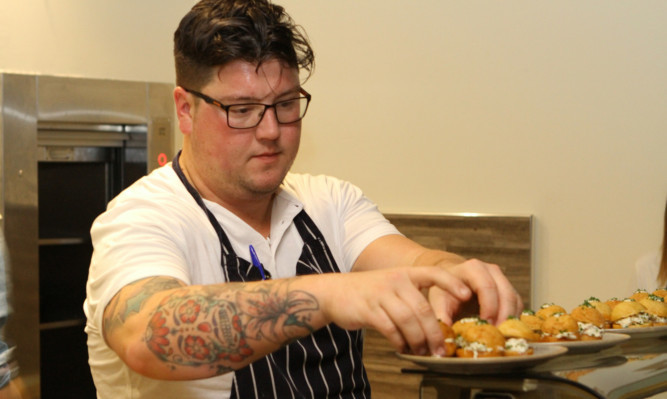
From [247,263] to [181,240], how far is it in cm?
18

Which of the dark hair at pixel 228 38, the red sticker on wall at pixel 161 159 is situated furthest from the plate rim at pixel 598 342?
the red sticker on wall at pixel 161 159

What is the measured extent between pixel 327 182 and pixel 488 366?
3.24 feet

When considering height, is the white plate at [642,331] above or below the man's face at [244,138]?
below

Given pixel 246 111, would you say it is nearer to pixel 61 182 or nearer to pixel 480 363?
pixel 480 363

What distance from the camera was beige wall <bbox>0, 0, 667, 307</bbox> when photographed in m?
3.06

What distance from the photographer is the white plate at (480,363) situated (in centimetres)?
99

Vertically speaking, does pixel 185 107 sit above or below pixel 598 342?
above

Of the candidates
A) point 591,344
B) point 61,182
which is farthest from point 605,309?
point 61,182

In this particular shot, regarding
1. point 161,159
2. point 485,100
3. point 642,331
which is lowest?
point 642,331

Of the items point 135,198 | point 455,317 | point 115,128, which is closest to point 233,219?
point 135,198

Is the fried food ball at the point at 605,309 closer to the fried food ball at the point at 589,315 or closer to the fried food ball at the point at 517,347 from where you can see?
the fried food ball at the point at 589,315

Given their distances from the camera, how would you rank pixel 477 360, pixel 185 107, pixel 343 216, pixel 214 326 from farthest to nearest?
pixel 343 216
pixel 185 107
pixel 214 326
pixel 477 360

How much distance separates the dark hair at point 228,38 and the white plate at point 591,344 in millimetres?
769

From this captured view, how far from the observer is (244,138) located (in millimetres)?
1571
